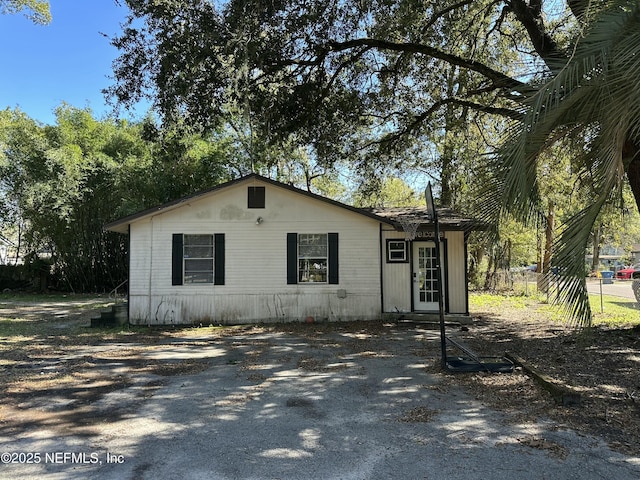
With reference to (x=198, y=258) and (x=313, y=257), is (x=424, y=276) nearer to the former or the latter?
(x=313, y=257)

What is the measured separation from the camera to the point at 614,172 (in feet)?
15.4

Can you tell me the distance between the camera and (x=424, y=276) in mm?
12969

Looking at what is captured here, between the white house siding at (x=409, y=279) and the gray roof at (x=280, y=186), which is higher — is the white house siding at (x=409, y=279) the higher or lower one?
the lower one

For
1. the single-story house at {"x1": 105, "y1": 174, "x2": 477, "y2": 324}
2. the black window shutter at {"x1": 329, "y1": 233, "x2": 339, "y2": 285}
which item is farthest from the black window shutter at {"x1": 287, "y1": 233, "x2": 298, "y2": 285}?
the black window shutter at {"x1": 329, "y1": 233, "x2": 339, "y2": 285}

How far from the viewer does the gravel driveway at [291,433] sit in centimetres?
365

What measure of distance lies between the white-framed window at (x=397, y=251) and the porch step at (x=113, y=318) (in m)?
7.21

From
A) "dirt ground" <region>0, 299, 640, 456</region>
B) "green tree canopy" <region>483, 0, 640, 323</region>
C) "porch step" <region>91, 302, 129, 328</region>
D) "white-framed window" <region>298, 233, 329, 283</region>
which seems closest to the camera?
"green tree canopy" <region>483, 0, 640, 323</region>

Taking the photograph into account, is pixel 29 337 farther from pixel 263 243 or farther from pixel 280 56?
pixel 280 56

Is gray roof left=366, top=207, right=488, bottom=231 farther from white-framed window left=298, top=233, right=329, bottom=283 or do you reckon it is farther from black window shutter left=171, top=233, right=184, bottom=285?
black window shutter left=171, top=233, right=184, bottom=285

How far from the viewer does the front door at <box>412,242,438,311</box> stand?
1286cm

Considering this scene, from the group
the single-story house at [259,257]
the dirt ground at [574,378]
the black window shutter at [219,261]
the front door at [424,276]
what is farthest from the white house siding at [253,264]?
the dirt ground at [574,378]

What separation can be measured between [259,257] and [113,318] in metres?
4.05

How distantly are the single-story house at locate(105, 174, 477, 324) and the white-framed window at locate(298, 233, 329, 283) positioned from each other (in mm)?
27

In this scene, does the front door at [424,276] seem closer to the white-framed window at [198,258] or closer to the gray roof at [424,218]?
the gray roof at [424,218]
